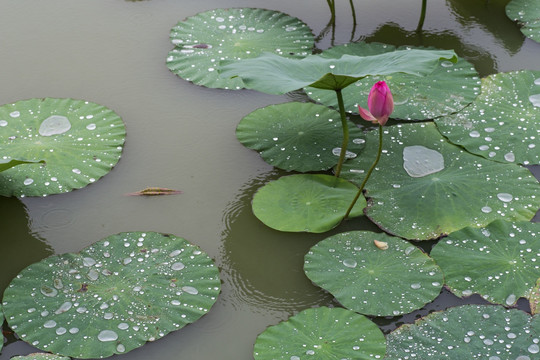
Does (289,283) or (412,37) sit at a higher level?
(412,37)

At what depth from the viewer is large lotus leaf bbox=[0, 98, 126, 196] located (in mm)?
2816

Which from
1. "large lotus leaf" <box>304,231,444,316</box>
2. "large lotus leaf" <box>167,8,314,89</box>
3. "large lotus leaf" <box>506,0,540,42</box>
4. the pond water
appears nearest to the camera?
"large lotus leaf" <box>304,231,444,316</box>

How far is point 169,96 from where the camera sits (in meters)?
3.35

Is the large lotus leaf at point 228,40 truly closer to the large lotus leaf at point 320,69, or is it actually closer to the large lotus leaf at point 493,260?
the large lotus leaf at point 320,69

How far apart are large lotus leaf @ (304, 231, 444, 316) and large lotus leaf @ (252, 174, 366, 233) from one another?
0.37 ft

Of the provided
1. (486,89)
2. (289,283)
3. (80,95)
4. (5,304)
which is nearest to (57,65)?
(80,95)

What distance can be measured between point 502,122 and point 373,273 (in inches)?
40.5

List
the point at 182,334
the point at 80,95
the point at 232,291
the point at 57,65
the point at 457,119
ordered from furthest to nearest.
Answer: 1. the point at 57,65
2. the point at 80,95
3. the point at 457,119
4. the point at 232,291
5. the point at 182,334

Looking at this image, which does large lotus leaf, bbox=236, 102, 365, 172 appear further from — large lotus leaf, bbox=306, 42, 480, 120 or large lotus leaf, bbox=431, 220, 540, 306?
large lotus leaf, bbox=431, 220, 540, 306

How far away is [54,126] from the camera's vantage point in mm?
3029

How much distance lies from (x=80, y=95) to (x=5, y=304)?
1.26 metres

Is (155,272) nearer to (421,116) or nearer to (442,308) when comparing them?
(442,308)

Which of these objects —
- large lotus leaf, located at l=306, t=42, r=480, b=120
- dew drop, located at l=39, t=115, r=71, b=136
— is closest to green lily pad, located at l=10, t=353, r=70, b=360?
dew drop, located at l=39, t=115, r=71, b=136

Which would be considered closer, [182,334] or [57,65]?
[182,334]
